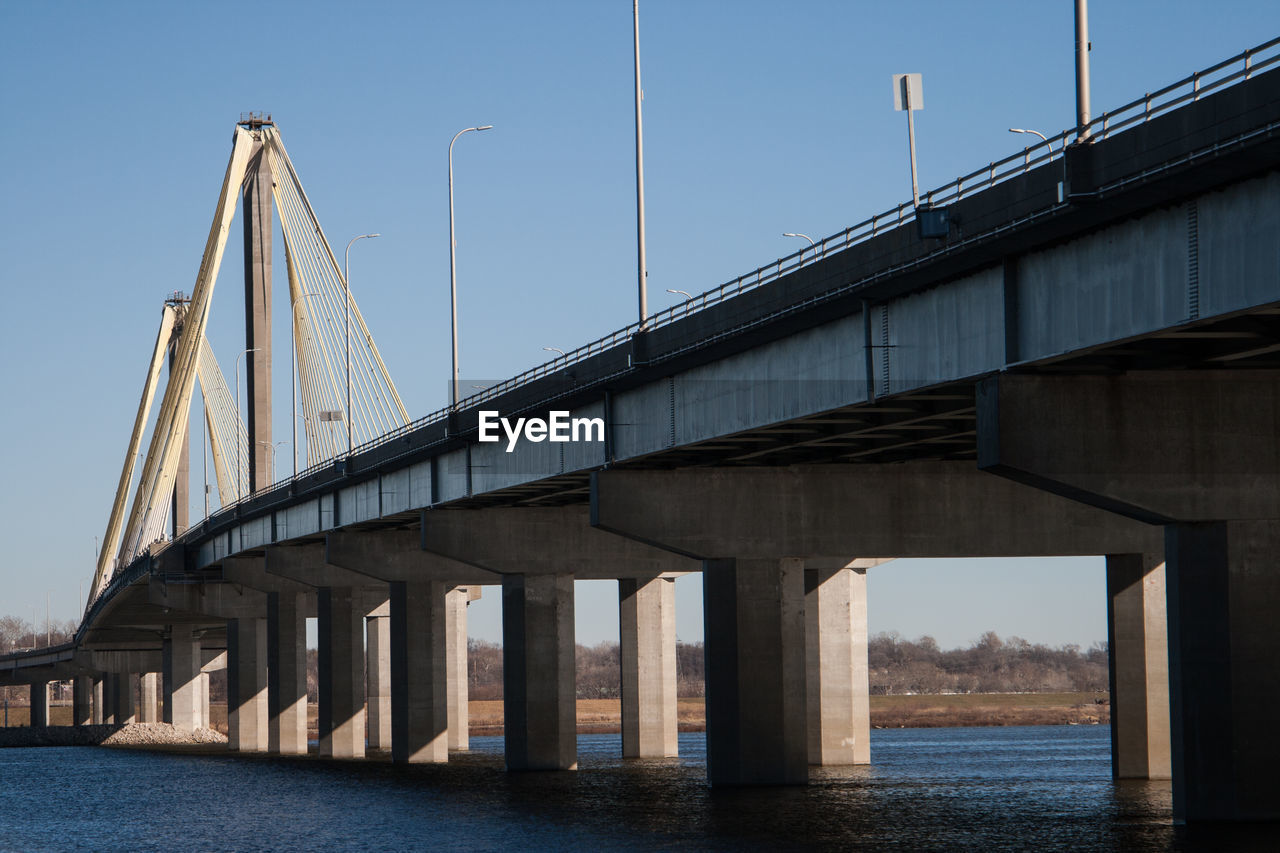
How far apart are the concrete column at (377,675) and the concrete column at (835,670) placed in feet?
120

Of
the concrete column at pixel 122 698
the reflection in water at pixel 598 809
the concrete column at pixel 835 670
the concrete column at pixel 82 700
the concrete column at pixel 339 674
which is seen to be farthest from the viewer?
the concrete column at pixel 82 700

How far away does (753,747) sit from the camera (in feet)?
151

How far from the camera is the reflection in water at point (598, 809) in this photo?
34.5m

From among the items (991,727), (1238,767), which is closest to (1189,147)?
(1238,767)

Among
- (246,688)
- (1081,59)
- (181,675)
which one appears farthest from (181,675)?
(1081,59)

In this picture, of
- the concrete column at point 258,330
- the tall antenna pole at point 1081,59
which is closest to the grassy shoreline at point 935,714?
the concrete column at point 258,330

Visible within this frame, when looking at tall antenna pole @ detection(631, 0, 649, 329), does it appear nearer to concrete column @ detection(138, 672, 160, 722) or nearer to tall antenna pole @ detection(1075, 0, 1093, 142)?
tall antenna pole @ detection(1075, 0, 1093, 142)

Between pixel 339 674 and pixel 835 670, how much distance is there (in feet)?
87.8

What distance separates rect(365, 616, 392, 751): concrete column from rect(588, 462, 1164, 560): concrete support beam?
159ft

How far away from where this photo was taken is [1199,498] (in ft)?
99.0

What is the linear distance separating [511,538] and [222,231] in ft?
106

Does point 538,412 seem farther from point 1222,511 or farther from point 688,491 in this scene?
point 1222,511

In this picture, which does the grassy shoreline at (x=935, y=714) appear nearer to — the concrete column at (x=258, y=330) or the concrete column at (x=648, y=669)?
the concrete column at (x=258, y=330)
